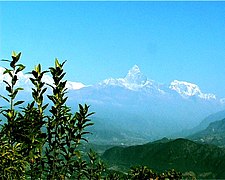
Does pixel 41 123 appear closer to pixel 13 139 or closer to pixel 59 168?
pixel 13 139

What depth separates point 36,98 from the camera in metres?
22.0

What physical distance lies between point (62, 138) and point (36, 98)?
2.86m

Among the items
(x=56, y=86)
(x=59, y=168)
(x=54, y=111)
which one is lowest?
(x=59, y=168)

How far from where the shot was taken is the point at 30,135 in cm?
2073

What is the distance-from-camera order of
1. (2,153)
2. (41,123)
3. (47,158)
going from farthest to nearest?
(47,158) → (41,123) → (2,153)

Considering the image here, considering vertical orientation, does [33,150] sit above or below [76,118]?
below

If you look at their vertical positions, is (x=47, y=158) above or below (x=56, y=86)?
below

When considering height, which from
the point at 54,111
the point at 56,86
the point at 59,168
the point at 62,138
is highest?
the point at 56,86

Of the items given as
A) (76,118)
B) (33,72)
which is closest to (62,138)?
(76,118)

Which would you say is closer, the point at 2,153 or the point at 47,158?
the point at 2,153

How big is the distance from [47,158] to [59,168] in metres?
1.70

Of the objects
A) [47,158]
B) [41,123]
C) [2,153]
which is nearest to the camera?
[2,153]

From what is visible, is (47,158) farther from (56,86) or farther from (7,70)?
(7,70)

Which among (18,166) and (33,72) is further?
(33,72)
